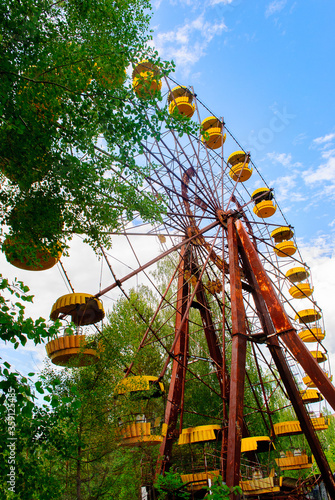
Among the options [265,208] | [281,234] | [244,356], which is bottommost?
[244,356]

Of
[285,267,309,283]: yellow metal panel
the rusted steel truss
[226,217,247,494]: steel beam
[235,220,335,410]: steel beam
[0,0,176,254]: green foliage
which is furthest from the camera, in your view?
[285,267,309,283]: yellow metal panel

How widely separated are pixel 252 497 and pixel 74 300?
27.8 ft

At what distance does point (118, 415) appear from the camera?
7.29 metres

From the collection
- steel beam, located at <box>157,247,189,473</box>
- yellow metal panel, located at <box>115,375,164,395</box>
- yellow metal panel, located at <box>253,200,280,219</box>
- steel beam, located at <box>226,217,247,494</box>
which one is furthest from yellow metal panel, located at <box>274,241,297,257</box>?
yellow metal panel, located at <box>115,375,164,395</box>

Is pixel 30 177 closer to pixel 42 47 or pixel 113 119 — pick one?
pixel 113 119

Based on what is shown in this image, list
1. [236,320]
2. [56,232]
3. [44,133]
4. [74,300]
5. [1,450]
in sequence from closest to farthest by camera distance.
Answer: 1. [1,450]
2. [44,133]
3. [56,232]
4. [74,300]
5. [236,320]

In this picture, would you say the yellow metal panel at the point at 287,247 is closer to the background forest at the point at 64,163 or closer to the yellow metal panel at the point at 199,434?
the yellow metal panel at the point at 199,434

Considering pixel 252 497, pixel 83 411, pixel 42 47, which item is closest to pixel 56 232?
pixel 42 47

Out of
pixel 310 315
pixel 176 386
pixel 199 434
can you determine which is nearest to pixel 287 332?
pixel 199 434

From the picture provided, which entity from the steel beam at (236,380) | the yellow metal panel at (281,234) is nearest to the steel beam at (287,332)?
the steel beam at (236,380)

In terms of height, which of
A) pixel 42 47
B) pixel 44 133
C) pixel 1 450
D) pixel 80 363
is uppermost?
pixel 42 47

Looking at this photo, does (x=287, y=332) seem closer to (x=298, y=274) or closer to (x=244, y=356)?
(x=244, y=356)

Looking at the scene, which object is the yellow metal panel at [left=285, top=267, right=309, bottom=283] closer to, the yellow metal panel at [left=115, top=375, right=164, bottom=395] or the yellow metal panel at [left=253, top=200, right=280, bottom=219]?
the yellow metal panel at [left=253, top=200, right=280, bottom=219]

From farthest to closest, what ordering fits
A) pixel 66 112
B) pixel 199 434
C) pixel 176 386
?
pixel 176 386
pixel 199 434
pixel 66 112
